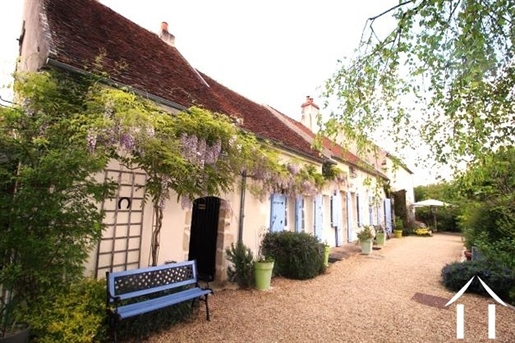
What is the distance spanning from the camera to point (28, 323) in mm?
2840

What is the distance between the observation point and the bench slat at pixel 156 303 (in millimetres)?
3143

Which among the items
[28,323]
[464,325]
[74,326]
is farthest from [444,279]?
[28,323]

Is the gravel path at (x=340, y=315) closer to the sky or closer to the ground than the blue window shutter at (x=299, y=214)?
closer to the ground

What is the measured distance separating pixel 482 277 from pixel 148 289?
6.18 metres

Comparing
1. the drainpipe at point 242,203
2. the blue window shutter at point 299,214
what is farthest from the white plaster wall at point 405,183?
the drainpipe at point 242,203

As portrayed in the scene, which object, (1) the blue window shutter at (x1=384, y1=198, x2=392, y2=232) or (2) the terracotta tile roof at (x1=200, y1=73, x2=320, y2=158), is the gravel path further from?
(1) the blue window shutter at (x1=384, y1=198, x2=392, y2=232)

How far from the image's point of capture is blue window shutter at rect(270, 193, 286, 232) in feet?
23.5

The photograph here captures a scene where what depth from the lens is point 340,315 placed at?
434 centimetres

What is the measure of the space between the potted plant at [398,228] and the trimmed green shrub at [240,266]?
12.7m

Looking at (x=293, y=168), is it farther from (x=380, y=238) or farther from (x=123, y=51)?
(x=380, y=238)

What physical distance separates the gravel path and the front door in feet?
3.73

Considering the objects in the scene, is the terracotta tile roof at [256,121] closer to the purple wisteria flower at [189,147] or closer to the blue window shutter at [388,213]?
the purple wisteria flower at [189,147]

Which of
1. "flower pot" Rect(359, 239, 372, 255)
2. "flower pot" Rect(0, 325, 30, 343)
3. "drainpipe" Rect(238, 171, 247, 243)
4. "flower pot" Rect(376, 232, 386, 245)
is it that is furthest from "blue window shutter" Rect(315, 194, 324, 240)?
"flower pot" Rect(0, 325, 30, 343)

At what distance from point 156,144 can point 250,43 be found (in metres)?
2.69
